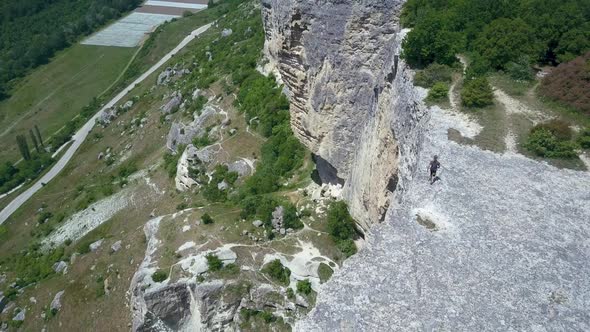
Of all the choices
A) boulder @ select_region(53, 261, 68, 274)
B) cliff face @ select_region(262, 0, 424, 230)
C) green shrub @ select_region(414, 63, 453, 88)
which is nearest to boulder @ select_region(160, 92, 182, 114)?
boulder @ select_region(53, 261, 68, 274)

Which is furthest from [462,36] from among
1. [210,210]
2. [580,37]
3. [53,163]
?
[53,163]

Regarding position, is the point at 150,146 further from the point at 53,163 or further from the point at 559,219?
the point at 559,219

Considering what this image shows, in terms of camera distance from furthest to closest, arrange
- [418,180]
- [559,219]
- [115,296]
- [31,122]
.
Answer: [31,122] → [115,296] → [418,180] → [559,219]

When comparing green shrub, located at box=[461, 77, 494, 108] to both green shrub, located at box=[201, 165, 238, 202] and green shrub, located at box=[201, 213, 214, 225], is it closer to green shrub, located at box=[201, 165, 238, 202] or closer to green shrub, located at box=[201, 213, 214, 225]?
green shrub, located at box=[201, 213, 214, 225]

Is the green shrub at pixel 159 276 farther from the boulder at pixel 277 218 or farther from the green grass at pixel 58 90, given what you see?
the green grass at pixel 58 90

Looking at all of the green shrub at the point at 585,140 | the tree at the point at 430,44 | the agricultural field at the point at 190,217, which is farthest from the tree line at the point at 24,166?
the green shrub at the point at 585,140

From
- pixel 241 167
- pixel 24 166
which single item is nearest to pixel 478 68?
pixel 241 167
